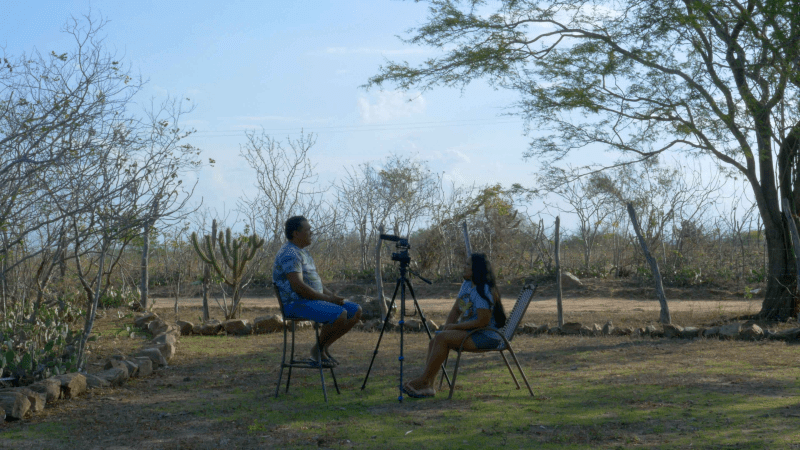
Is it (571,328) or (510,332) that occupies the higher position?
(510,332)

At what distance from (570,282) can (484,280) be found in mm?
12153

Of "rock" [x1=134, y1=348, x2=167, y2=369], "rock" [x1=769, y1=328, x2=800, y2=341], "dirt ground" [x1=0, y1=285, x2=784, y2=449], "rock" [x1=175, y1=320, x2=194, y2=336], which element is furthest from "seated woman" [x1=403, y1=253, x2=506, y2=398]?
"rock" [x1=175, y1=320, x2=194, y2=336]

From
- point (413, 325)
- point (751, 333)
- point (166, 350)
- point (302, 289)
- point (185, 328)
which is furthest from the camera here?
point (413, 325)

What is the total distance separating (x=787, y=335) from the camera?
8.30 m

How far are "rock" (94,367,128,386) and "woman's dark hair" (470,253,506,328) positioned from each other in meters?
3.11

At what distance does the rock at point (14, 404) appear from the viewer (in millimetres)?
4625

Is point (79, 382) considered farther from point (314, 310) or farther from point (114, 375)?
point (314, 310)

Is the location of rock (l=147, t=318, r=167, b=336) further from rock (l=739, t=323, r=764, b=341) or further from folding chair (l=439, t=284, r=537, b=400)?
rock (l=739, t=323, r=764, b=341)

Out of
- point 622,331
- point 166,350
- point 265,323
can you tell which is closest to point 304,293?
point 166,350

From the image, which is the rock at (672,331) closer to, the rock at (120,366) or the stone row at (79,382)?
the stone row at (79,382)

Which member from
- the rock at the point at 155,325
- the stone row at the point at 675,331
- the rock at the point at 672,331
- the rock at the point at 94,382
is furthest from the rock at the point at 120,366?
the rock at the point at 672,331

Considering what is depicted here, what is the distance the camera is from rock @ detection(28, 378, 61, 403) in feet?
16.8

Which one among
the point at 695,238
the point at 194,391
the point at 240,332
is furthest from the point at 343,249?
the point at 194,391

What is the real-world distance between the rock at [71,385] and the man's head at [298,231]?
1.94 metres
